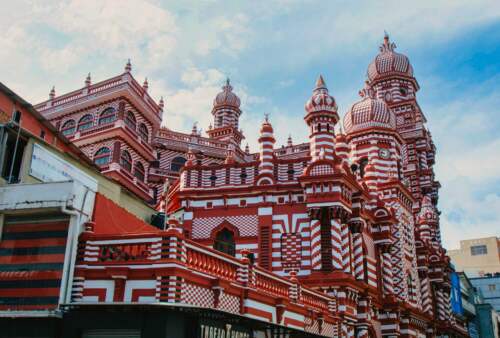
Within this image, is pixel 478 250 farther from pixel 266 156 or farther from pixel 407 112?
pixel 266 156

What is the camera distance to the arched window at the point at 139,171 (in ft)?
153

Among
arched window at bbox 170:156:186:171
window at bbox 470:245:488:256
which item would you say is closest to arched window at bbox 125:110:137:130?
arched window at bbox 170:156:186:171

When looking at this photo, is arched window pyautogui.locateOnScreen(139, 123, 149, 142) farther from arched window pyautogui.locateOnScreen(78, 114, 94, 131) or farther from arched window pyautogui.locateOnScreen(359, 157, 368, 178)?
arched window pyautogui.locateOnScreen(359, 157, 368, 178)

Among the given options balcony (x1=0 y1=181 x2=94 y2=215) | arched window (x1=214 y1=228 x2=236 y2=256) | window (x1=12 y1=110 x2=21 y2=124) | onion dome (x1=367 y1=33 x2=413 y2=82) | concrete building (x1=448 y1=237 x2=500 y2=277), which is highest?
onion dome (x1=367 y1=33 x2=413 y2=82)

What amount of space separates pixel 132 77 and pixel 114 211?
88.9 feet

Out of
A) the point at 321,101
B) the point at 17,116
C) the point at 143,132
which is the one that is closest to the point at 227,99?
the point at 143,132

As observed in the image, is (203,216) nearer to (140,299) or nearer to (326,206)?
(326,206)

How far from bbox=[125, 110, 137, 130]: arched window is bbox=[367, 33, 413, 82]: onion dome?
32895 millimetres

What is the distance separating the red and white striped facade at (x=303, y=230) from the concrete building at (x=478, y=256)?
150 feet

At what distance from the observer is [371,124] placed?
45719mm

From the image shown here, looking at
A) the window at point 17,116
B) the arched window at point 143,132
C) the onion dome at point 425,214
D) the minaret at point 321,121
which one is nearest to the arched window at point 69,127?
the arched window at point 143,132

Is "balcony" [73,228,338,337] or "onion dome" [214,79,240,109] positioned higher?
"onion dome" [214,79,240,109]

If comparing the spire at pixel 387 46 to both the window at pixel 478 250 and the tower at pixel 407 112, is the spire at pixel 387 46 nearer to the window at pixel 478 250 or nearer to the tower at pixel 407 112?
the tower at pixel 407 112

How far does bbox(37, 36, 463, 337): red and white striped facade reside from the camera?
753 inches
